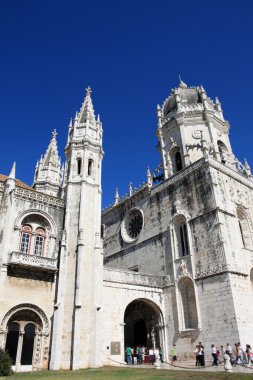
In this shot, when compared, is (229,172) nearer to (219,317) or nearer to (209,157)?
(209,157)

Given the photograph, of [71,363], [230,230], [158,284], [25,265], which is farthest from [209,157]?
[71,363]

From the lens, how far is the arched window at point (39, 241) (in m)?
20.1

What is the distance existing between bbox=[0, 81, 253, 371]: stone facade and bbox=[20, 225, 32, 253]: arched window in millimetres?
66

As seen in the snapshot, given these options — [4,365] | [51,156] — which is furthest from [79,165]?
[4,365]

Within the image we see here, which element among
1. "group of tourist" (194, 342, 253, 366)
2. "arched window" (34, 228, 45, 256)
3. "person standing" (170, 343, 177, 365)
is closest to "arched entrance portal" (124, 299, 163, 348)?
"person standing" (170, 343, 177, 365)

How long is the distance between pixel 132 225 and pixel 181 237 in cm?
705

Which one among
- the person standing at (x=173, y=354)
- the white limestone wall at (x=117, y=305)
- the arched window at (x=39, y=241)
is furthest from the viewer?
the person standing at (x=173, y=354)

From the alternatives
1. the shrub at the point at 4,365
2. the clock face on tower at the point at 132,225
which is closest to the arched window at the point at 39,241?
the shrub at the point at 4,365

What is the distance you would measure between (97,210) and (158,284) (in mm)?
8004

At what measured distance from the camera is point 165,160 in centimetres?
3189

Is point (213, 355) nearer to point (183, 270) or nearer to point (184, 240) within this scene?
point (183, 270)

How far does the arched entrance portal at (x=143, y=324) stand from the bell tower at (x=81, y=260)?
21.1ft

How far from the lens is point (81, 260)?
1930 centimetres

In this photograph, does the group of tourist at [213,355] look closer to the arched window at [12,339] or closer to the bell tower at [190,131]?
the arched window at [12,339]
